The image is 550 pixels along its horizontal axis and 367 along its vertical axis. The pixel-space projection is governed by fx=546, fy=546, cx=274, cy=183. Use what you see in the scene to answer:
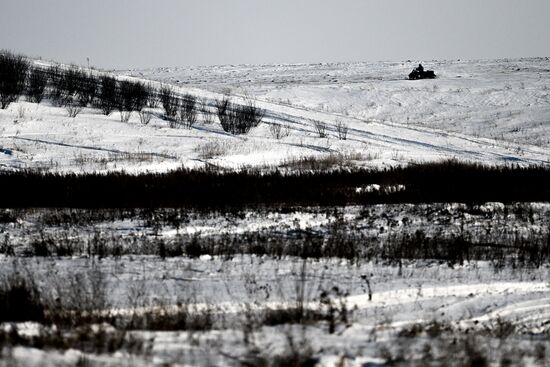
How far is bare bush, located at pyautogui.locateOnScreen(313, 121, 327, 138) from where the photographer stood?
27691 mm

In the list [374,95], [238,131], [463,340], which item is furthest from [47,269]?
[374,95]

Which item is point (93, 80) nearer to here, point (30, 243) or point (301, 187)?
point (301, 187)

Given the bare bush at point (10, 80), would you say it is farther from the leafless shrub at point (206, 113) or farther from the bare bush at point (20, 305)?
the bare bush at point (20, 305)

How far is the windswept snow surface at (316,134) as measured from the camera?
2173cm

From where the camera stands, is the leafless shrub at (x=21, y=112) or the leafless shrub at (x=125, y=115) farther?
the leafless shrub at (x=125, y=115)

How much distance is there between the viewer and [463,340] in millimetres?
4359

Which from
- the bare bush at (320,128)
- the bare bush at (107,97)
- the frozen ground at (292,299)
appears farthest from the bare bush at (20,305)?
the bare bush at (107,97)

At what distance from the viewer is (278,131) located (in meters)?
27.7

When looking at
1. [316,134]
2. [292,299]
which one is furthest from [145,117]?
[292,299]

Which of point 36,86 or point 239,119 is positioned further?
point 36,86

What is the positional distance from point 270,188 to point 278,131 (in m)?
12.8

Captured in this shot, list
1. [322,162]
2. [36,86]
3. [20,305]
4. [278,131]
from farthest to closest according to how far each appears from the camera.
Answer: [36,86]
[278,131]
[322,162]
[20,305]

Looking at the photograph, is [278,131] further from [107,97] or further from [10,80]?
[10,80]

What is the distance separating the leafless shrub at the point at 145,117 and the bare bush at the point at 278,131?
6.64 meters
